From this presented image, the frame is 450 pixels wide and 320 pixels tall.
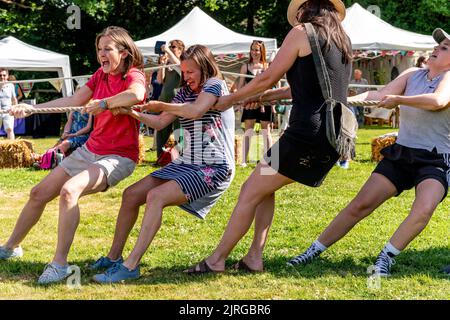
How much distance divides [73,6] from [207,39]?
9.61 m

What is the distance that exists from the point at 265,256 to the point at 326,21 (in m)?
2.01

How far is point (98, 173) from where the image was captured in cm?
514

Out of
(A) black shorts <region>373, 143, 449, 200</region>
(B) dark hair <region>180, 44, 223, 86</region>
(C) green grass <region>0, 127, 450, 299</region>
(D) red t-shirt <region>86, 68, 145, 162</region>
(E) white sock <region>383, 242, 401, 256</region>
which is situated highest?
(B) dark hair <region>180, 44, 223, 86</region>

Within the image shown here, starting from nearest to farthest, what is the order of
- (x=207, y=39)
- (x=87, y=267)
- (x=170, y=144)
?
(x=87, y=267) → (x=170, y=144) → (x=207, y=39)

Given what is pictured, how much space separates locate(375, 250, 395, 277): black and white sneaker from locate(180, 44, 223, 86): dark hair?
1.74 metres

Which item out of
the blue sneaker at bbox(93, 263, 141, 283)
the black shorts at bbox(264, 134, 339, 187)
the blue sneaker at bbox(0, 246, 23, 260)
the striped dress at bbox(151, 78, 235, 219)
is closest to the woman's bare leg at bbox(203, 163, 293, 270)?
the black shorts at bbox(264, 134, 339, 187)

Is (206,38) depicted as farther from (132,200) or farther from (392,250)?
(392,250)

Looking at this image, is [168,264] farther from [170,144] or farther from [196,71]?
[170,144]

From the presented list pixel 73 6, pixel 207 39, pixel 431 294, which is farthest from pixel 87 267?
pixel 73 6

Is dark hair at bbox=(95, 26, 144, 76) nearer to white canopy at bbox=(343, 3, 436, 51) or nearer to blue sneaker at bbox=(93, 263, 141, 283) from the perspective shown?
blue sneaker at bbox=(93, 263, 141, 283)

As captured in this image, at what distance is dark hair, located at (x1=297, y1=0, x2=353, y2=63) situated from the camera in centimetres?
471

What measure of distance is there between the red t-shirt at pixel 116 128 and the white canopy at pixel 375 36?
1454cm

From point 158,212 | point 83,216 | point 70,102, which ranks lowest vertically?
point 83,216

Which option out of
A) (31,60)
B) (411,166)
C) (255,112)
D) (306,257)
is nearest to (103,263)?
(306,257)
